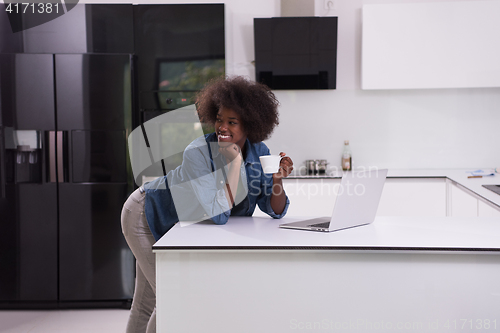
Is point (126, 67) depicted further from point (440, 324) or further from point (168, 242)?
point (440, 324)

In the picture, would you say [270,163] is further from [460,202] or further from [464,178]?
[464,178]

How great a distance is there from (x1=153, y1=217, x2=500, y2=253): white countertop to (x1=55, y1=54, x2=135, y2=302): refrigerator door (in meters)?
1.42

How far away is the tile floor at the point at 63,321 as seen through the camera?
2565 millimetres

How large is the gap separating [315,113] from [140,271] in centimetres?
243

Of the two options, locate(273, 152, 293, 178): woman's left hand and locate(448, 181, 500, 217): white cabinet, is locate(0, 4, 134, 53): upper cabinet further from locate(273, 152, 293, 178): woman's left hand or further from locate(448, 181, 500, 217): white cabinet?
locate(448, 181, 500, 217): white cabinet

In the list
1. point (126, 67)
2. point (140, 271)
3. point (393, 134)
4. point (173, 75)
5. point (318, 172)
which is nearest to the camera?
point (140, 271)

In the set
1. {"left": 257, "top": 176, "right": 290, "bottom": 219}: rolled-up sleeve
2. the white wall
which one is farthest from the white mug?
the white wall

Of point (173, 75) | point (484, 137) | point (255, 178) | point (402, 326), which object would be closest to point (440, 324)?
point (402, 326)

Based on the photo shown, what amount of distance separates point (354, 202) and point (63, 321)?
2231 millimetres

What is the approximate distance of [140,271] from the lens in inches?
69.5

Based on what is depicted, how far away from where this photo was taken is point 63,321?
271 cm

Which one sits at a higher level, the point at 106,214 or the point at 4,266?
the point at 106,214

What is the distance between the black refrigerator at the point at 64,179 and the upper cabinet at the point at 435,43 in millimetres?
1993

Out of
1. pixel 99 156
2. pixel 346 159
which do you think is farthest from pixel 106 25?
pixel 346 159
